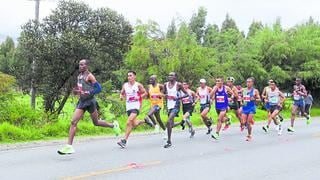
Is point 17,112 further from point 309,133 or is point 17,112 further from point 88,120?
point 309,133

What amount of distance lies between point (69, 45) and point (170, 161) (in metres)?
12.5

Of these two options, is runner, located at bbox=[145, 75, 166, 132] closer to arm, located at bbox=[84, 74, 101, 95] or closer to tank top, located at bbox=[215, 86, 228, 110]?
tank top, located at bbox=[215, 86, 228, 110]

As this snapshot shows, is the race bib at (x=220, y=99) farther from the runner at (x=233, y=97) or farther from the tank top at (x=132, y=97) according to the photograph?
the tank top at (x=132, y=97)

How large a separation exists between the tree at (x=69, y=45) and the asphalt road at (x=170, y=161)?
326 inches

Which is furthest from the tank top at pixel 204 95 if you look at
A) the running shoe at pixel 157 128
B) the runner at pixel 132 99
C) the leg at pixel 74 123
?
the leg at pixel 74 123

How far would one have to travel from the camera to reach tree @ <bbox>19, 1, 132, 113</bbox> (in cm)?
2198

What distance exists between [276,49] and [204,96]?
76.3 feet

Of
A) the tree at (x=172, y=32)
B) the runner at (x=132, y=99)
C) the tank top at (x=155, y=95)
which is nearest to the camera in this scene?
the runner at (x=132, y=99)

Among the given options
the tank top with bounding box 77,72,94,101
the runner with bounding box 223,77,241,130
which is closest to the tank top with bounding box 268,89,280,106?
the runner with bounding box 223,77,241,130

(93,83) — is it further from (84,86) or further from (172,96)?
(172,96)

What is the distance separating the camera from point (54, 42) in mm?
21922

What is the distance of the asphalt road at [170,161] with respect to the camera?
29.3 ft

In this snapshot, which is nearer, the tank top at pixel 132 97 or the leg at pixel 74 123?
the leg at pixel 74 123

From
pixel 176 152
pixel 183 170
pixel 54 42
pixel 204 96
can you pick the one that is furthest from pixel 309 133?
pixel 54 42
